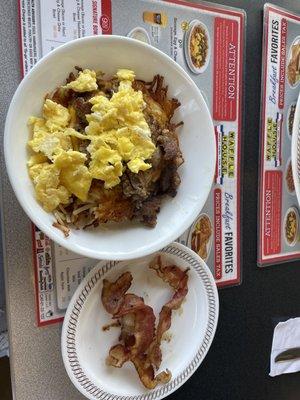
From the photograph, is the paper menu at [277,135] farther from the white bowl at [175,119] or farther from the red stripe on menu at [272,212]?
the white bowl at [175,119]

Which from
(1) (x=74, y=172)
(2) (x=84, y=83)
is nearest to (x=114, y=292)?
(1) (x=74, y=172)

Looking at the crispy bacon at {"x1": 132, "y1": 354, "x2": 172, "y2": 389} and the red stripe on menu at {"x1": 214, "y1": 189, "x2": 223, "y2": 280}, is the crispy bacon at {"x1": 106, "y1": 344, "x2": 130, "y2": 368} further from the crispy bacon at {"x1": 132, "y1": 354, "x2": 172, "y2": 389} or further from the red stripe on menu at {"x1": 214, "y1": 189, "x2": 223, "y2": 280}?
the red stripe on menu at {"x1": 214, "y1": 189, "x2": 223, "y2": 280}

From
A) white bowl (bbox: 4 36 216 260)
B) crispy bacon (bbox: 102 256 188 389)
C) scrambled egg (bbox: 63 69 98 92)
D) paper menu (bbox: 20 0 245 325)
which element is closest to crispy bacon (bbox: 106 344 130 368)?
crispy bacon (bbox: 102 256 188 389)

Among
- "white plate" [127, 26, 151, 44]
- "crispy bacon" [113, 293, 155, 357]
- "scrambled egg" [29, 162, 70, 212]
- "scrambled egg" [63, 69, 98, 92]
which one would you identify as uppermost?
"white plate" [127, 26, 151, 44]

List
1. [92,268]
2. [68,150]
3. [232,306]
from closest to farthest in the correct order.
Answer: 1. [68,150]
2. [92,268]
3. [232,306]

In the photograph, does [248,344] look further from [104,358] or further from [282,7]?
[282,7]

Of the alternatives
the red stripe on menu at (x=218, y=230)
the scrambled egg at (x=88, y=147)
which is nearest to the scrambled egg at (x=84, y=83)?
the scrambled egg at (x=88, y=147)

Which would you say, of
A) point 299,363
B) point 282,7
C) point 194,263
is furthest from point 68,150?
point 299,363
